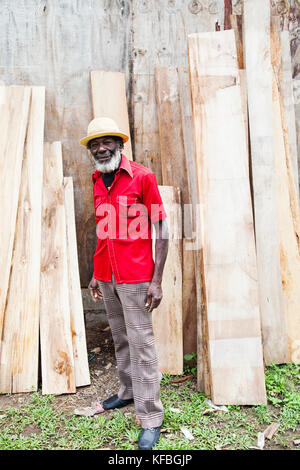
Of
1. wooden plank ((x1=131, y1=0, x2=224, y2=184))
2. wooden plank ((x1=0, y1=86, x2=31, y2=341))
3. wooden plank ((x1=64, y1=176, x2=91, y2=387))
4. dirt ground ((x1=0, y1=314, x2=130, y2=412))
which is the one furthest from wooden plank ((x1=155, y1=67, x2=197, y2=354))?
wooden plank ((x1=0, y1=86, x2=31, y2=341))

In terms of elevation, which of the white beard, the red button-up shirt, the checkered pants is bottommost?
the checkered pants

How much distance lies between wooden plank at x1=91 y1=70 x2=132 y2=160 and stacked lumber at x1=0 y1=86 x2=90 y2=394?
19.2 inches

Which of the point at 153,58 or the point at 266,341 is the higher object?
the point at 153,58

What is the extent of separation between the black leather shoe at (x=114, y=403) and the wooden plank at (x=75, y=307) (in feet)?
1.06

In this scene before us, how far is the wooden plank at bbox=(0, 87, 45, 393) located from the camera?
311 centimetres

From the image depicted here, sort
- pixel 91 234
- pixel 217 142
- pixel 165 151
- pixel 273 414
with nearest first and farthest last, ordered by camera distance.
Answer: pixel 273 414, pixel 217 142, pixel 165 151, pixel 91 234

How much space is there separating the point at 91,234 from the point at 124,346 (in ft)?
4.67

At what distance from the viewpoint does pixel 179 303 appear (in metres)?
3.33

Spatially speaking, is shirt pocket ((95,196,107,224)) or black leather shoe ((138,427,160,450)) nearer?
black leather shoe ((138,427,160,450))

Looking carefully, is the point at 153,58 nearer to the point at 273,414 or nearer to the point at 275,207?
the point at 275,207

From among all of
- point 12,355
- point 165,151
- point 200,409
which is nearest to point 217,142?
point 165,151

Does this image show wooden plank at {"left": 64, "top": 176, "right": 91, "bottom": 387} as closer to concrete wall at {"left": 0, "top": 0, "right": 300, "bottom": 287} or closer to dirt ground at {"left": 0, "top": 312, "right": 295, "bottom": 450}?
dirt ground at {"left": 0, "top": 312, "right": 295, "bottom": 450}

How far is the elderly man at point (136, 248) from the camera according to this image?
8.11 ft

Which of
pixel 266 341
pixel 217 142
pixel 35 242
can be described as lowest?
pixel 266 341
